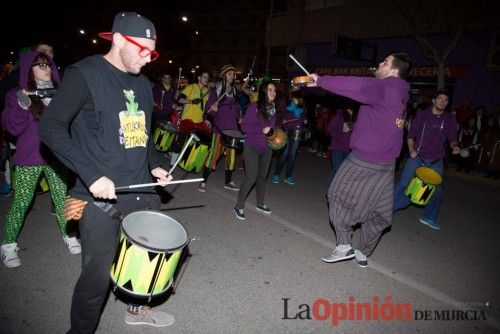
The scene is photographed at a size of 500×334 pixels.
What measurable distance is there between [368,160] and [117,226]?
2.69m

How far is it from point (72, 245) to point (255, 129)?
113 inches

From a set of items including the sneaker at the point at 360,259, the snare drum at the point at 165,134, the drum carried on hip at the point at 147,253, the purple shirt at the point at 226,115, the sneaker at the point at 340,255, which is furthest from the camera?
the snare drum at the point at 165,134

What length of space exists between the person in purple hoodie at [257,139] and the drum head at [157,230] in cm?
301

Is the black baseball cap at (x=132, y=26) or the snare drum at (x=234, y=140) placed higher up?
the black baseball cap at (x=132, y=26)

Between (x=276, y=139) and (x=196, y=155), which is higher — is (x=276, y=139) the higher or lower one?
the higher one

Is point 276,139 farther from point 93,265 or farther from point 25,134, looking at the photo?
point 93,265

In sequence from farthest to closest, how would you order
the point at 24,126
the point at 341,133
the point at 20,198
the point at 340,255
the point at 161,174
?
the point at 341,133
the point at 340,255
the point at 24,126
the point at 20,198
the point at 161,174

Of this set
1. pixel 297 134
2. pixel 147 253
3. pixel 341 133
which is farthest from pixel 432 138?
pixel 147 253

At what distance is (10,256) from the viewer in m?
3.55

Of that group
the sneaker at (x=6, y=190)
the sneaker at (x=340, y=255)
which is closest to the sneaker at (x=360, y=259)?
the sneaker at (x=340, y=255)

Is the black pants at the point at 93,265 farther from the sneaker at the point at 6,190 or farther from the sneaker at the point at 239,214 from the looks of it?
the sneaker at the point at 6,190

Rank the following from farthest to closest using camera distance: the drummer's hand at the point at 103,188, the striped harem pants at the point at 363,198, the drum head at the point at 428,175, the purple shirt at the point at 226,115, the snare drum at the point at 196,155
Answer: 1. the purple shirt at the point at 226,115
2. the snare drum at the point at 196,155
3. the drum head at the point at 428,175
4. the striped harem pants at the point at 363,198
5. the drummer's hand at the point at 103,188

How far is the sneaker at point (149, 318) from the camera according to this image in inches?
113

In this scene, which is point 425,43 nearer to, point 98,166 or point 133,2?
point 98,166
